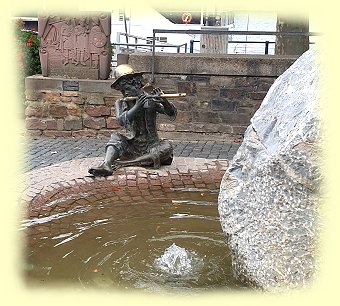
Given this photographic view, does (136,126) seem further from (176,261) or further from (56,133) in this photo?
(56,133)

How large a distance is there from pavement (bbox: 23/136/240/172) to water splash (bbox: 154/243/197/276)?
3.28m

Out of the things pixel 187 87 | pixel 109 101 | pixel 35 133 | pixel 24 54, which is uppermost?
pixel 24 54

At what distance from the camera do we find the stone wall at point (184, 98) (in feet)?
28.0

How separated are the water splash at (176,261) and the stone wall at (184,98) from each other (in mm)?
4867

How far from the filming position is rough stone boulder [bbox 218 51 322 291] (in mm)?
2824

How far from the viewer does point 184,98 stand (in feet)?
28.7

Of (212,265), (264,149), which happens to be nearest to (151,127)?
(212,265)

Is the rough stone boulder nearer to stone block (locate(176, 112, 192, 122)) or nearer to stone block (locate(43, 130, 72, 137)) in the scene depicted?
stone block (locate(176, 112, 192, 122))

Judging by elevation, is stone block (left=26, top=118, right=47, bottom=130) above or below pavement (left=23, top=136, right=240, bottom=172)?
above

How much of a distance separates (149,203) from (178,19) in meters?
10.1

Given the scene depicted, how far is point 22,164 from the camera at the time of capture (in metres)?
6.85

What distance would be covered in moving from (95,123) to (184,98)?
1468 millimetres

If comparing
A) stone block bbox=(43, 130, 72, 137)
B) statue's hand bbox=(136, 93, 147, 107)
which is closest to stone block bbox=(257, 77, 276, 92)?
stone block bbox=(43, 130, 72, 137)

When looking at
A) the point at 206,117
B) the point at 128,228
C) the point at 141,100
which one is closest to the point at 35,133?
the point at 206,117
